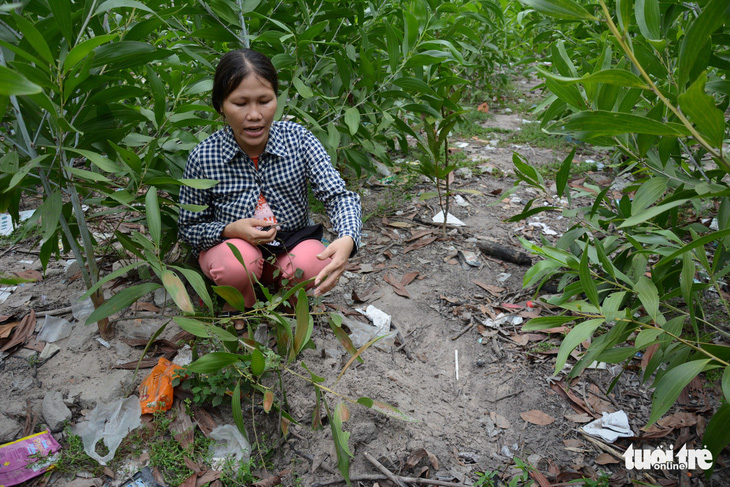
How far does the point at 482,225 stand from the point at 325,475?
2.06 metres

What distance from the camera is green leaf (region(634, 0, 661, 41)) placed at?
108 centimetres

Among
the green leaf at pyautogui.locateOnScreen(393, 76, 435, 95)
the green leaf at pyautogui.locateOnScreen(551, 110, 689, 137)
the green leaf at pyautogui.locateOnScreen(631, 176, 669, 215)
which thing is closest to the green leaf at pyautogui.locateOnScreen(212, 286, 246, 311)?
the green leaf at pyautogui.locateOnScreen(551, 110, 689, 137)

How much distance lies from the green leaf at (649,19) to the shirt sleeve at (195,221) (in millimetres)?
1631

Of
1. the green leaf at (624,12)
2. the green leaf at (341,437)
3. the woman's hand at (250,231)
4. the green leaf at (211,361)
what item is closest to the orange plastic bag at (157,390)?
the green leaf at (211,361)

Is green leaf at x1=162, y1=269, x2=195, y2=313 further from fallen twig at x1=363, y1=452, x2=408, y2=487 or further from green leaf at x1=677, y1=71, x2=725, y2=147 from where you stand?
green leaf at x1=677, y1=71, x2=725, y2=147

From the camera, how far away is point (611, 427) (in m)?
1.90

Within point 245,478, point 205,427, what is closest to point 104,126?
point 205,427

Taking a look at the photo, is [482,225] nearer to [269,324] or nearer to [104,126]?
[269,324]

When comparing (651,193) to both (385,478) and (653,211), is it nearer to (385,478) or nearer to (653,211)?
(653,211)

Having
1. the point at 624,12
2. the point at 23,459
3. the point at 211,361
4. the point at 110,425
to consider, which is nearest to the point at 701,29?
the point at 624,12

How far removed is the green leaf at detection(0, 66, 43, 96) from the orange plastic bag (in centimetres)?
148

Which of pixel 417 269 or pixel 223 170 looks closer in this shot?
pixel 223 170

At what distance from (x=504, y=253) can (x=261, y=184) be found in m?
1.50

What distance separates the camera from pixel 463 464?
1.80 meters
